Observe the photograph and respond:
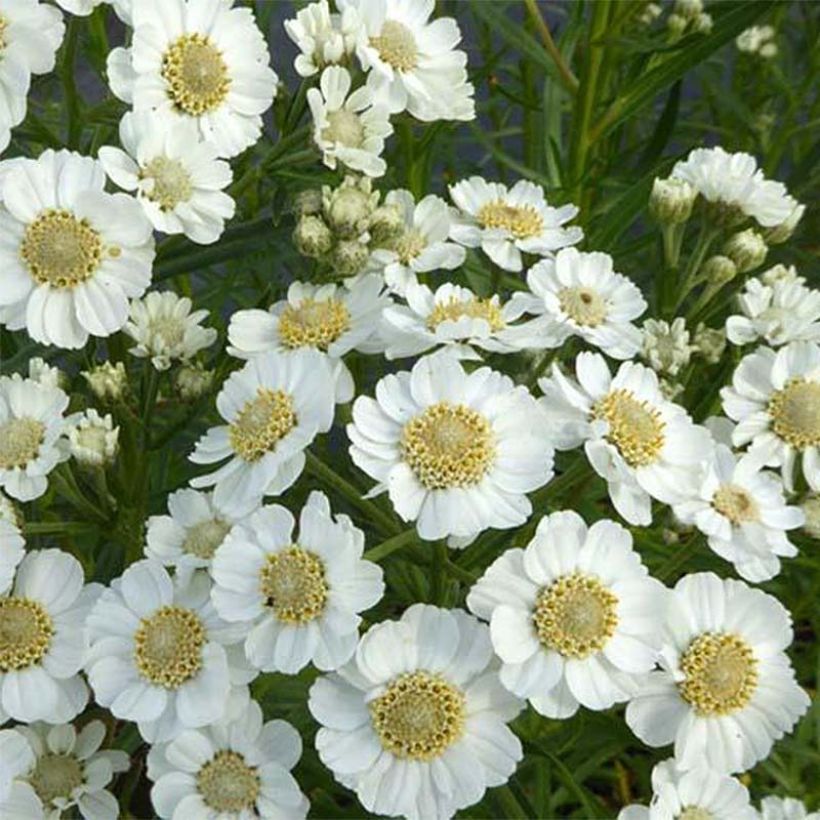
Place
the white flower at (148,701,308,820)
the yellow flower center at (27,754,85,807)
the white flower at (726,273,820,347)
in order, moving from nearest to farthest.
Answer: the white flower at (148,701,308,820) < the yellow flower center at (27,754,85,807) < the white flower at (726,273,820,347)

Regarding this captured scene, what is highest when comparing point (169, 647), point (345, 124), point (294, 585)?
point (345, 124)

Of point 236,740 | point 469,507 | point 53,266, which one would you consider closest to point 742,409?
point 469,507

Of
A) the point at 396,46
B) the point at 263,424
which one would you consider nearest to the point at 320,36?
the point at 396,46

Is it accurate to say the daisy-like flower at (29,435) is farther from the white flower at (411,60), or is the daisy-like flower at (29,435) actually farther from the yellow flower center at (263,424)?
the white flower at (411,60)

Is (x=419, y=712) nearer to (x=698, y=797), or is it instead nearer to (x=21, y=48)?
(x=698, y=797)

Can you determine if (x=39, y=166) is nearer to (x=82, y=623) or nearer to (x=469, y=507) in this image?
(x=82, y=623)

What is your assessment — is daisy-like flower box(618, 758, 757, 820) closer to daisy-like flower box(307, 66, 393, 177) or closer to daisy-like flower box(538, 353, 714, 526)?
daisy-like flower box(538, 353, 714, 526)

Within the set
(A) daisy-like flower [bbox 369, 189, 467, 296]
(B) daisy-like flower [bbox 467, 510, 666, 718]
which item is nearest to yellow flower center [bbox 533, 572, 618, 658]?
(B) daisy-like flower [bbox 467, 510, 666, 718]
